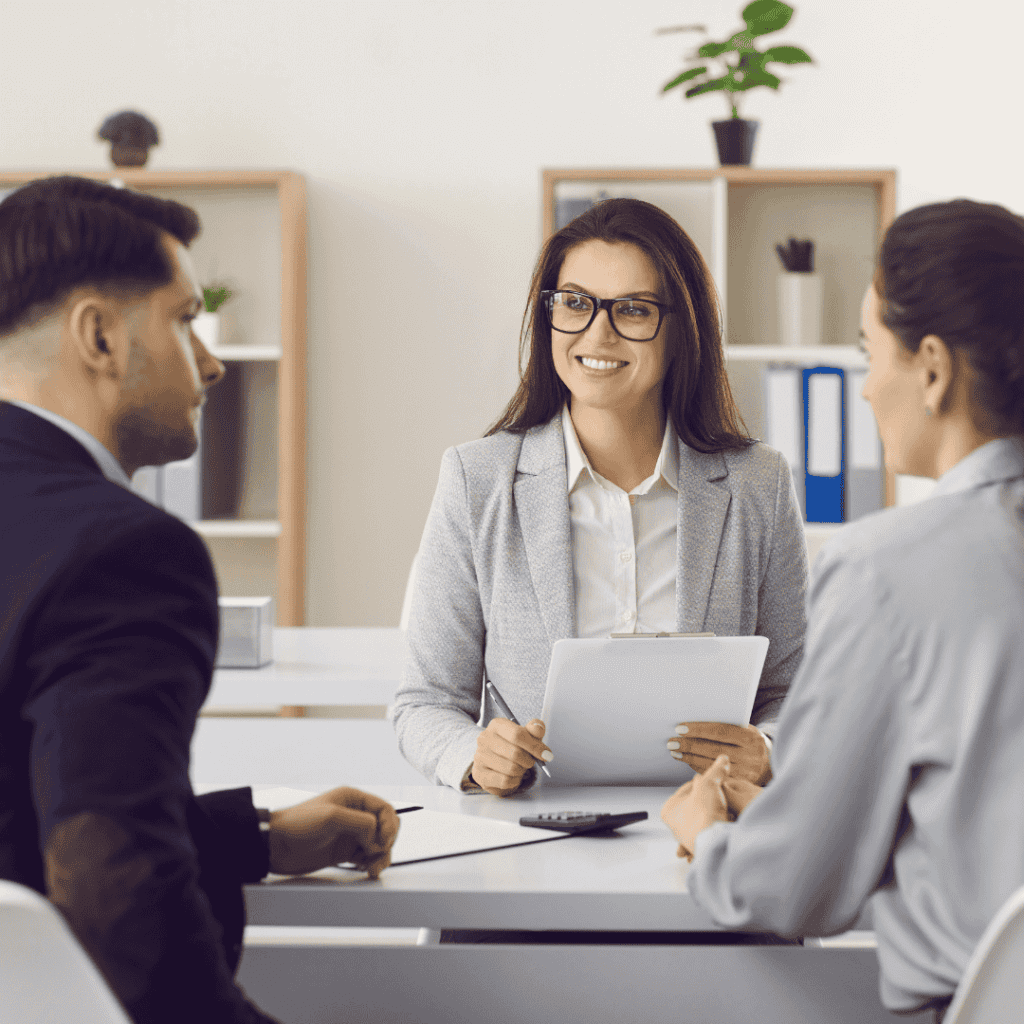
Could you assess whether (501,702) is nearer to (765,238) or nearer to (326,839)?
(326,839)

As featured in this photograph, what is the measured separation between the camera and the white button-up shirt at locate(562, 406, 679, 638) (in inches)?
61.9

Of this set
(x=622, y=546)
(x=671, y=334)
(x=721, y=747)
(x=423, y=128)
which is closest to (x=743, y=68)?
(x=423, y=128)

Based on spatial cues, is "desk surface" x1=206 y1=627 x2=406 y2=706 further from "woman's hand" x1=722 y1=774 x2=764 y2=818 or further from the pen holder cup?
the pen holder cup

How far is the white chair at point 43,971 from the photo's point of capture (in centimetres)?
65

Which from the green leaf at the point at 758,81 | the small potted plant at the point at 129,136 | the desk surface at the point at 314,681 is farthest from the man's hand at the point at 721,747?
the small potted plant at the point at 129,136

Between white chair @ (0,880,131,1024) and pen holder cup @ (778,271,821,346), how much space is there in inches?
114

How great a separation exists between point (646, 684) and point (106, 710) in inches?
26.4

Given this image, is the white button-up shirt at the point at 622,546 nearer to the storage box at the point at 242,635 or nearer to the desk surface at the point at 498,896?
the desk surface at the point at 498,896

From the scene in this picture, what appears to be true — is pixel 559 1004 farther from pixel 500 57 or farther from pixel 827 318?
pixel 500 57

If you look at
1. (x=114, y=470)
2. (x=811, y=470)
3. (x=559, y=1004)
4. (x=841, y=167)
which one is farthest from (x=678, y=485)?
(x=841, y=167)

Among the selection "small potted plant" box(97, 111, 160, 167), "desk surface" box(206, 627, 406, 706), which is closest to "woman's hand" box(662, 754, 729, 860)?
"desk surface" box(206, 627, 406, 706)

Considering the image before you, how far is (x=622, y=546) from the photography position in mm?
1599

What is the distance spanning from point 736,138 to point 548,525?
204 centimetres

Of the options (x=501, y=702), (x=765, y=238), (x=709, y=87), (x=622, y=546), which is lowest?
(x=501, y=702)
